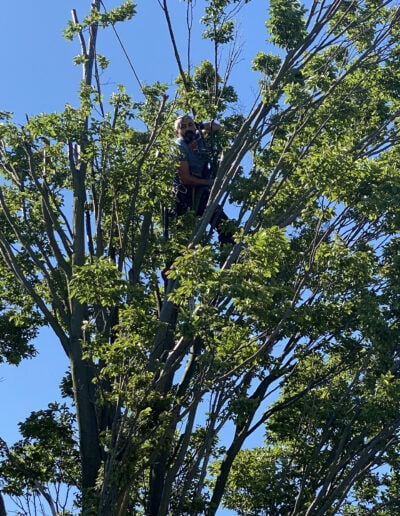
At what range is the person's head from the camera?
14.3 metres

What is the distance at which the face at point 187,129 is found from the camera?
1430cm

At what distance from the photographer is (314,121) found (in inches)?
566

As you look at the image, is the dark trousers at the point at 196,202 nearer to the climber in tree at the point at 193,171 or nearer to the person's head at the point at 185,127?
the climber in tree at the point at 193,171

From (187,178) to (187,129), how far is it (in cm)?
74

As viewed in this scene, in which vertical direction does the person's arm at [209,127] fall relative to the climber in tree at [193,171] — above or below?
above

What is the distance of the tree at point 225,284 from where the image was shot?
37.7ft

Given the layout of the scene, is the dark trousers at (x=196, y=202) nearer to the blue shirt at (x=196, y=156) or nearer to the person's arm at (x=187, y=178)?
the person's arm at (x=187, y=178)

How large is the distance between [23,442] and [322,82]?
22.7 feet

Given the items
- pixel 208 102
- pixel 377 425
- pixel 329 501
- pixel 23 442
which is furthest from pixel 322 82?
pixel 23 442

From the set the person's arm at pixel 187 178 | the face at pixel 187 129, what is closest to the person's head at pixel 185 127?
the face at pixel 187 129

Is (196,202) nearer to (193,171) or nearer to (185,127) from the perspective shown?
(193,171)

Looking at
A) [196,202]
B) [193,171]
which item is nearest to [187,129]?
[193,171]

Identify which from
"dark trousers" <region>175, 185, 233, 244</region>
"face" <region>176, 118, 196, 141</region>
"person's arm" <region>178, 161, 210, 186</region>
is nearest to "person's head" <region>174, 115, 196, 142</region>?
"face" <region>176, 118, 196, 141</region>

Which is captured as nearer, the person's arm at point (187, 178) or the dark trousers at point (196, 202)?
the person's arm at point (187, 178)
